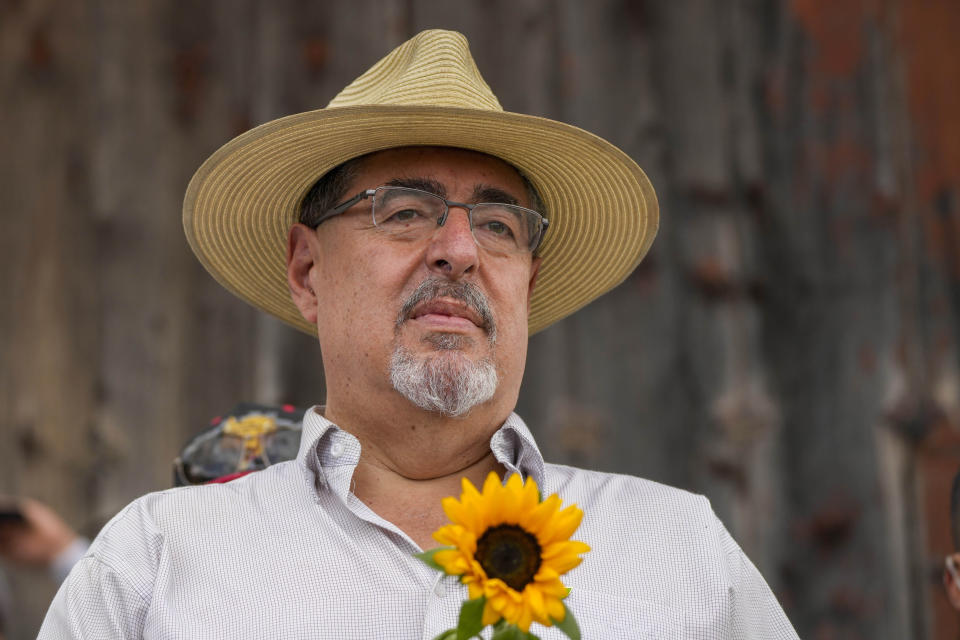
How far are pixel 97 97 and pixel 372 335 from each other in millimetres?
1862

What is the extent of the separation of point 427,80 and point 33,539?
1.83 m

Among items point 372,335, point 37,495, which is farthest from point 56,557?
point 372,335

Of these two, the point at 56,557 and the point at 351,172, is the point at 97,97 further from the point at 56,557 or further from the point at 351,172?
the point at 351,172

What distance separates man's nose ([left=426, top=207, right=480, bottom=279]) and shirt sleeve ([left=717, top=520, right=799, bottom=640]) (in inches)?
Answer: 26.1

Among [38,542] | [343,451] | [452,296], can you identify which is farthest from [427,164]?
[38,542]

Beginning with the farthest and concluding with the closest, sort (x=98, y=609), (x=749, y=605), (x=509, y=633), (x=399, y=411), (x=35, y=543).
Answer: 1. (x=35, y=543)
2. (x=399, y=411)
3. (x=749, y=605)
4. (x=98, y=609)
5. (x=509, y=633)

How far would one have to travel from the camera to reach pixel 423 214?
2152mm

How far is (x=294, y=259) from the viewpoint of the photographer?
236 centimetres

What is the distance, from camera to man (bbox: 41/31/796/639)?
1.84 metres

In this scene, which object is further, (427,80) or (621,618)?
(427,80)

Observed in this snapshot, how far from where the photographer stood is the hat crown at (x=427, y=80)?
2.13 meters

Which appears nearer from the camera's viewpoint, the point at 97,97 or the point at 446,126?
the point at 446,126

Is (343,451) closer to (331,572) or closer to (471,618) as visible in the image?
(331,572)

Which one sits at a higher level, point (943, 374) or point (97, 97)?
point (97, 97)
